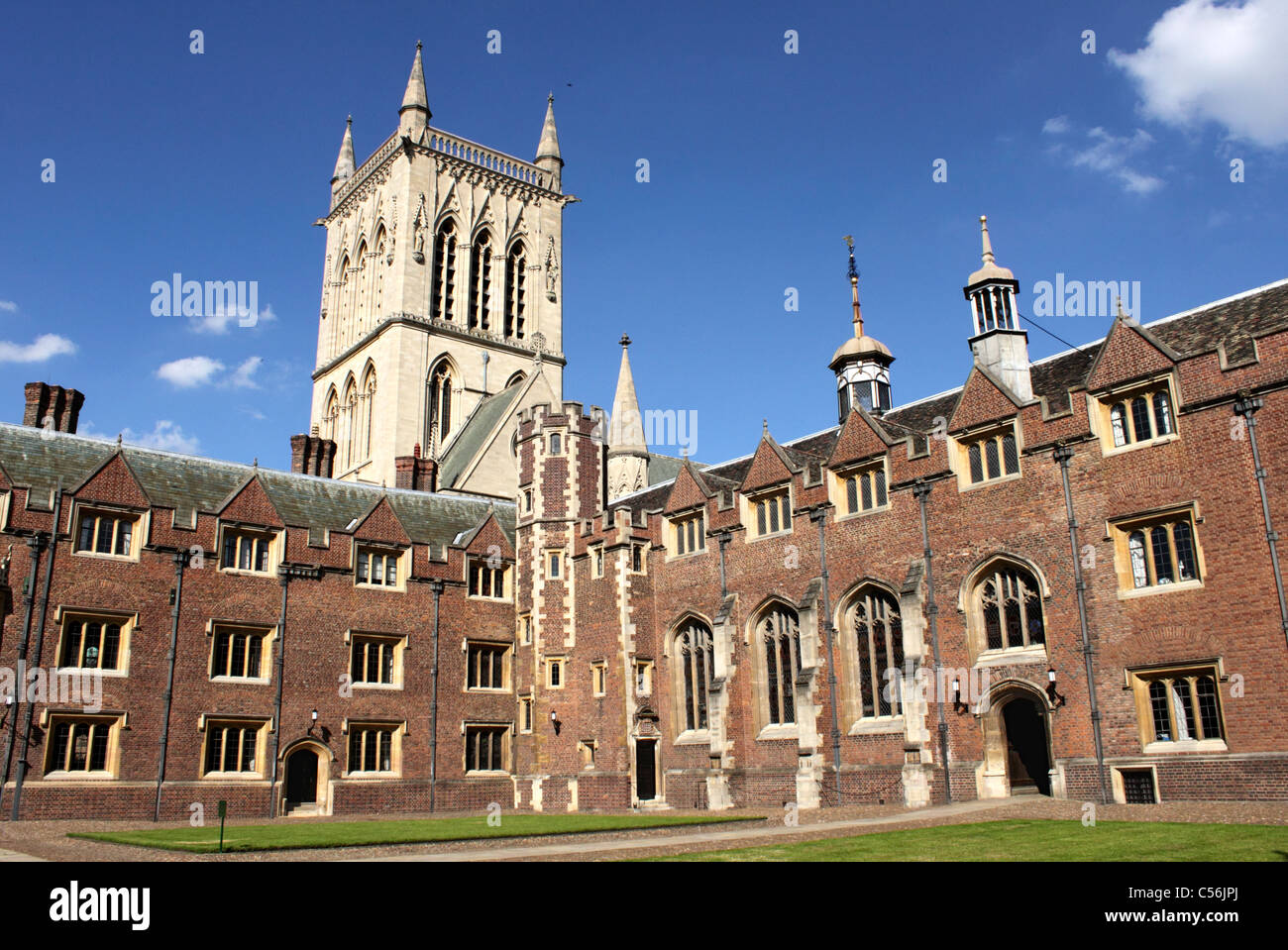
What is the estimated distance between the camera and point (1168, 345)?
2417 centimetres

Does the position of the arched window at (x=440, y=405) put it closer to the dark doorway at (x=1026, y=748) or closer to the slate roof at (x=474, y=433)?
the slate roof at (x=474, y=433)

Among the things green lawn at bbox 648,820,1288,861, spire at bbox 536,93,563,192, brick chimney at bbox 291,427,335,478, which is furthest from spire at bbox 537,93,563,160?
green lawn at bbox 648,820,1288,861

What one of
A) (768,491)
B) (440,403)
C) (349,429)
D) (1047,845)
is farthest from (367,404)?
(1047,845)

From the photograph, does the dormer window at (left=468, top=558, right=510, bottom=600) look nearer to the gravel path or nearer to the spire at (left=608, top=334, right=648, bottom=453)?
the gravel path

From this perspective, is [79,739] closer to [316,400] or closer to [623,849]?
[623,849]

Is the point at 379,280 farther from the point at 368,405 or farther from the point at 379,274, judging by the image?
the point at 368,405

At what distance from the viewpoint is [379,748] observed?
33.5m

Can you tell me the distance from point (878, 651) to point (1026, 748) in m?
4.32

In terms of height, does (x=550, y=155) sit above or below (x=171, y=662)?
above

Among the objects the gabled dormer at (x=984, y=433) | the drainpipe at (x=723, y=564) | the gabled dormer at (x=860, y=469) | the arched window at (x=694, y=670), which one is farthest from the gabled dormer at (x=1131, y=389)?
the arched window at (x=694, y=670)

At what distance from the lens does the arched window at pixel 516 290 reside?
225ft
